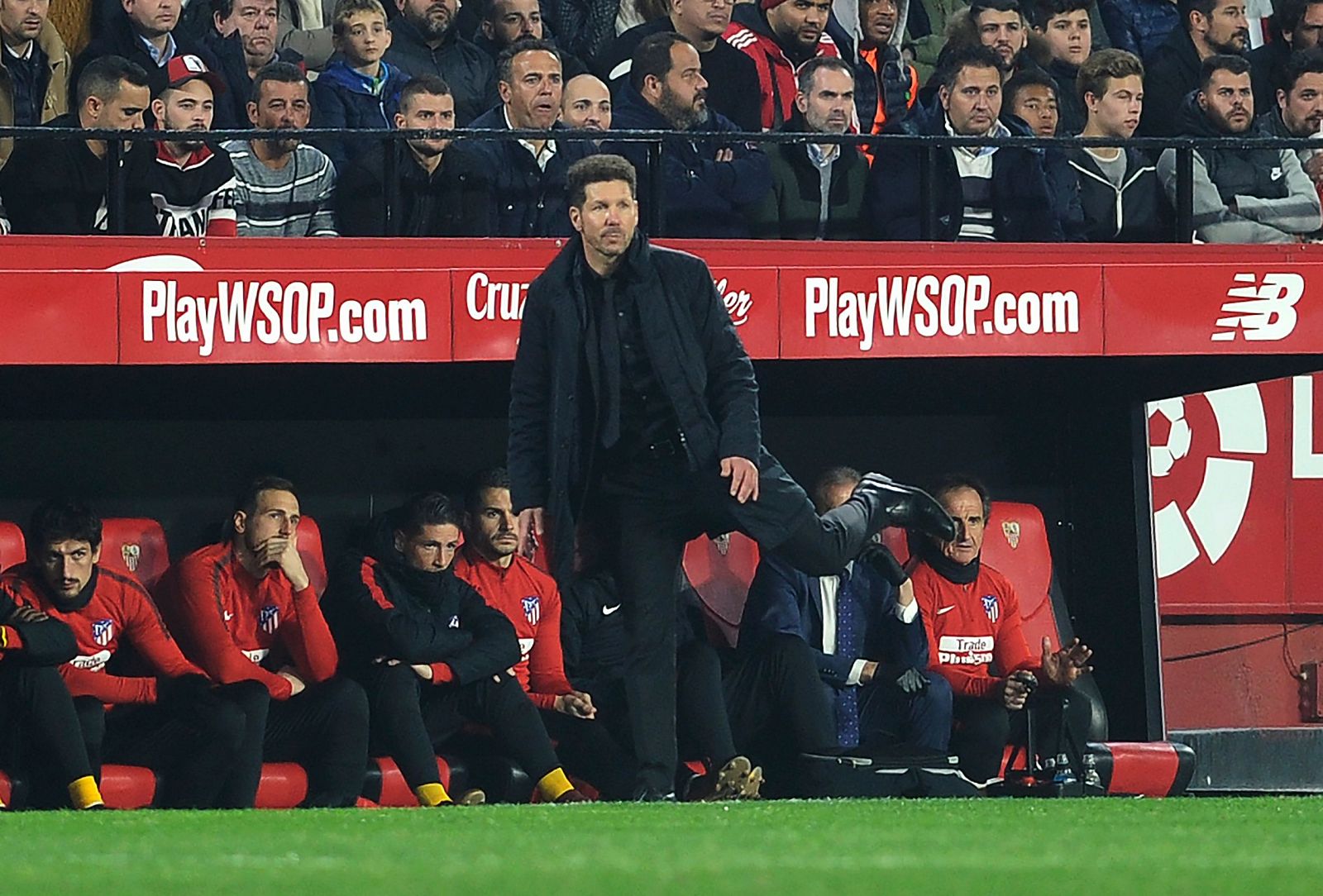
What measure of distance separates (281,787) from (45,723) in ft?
3.63

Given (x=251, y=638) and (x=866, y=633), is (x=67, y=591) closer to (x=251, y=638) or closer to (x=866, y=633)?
(x=251, y=638)

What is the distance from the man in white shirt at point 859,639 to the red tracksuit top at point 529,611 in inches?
30.8

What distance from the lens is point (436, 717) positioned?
31.4 ft

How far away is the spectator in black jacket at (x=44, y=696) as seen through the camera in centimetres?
859

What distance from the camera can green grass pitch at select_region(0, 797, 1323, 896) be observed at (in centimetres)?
484

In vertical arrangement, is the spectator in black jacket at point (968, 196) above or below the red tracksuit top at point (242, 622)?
above

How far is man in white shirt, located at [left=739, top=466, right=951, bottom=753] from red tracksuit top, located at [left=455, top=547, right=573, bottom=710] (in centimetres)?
78

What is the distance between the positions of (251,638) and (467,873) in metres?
A: 4.85

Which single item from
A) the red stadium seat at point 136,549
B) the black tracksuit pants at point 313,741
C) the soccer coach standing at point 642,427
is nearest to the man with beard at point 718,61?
the red stadium seat at point 136,549

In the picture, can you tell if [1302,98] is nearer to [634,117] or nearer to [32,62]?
[634,117]

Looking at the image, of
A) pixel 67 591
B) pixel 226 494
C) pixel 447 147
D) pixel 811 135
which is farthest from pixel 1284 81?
pixel 67 591

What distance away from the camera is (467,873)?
503 cm

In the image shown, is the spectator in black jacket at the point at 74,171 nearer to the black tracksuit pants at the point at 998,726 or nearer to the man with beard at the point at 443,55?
the man with beard at the point at 443,55

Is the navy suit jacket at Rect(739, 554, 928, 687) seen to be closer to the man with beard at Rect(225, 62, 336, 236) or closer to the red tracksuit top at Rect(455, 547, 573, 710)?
the red tracksuit top at Rect(455, 547, 573, 710)
